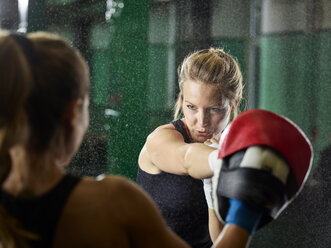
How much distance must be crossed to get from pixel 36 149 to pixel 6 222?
90 millimetres

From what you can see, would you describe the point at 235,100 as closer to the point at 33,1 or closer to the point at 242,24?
the point at 242,24

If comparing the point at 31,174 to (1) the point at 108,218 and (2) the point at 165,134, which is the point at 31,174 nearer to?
(1) the point at 108,218

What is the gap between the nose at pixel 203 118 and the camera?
3.83 feet

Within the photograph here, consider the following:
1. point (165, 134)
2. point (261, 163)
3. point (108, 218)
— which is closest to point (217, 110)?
point (165, 134)

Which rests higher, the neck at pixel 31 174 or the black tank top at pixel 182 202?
the neck at pixel 31 174

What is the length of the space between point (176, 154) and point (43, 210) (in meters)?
0.54

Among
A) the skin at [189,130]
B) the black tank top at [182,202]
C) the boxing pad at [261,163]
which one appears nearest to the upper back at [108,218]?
the boxing pad at [261,163]

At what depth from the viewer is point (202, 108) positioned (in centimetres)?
117

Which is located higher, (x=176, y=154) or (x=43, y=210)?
(x=43, y=210)

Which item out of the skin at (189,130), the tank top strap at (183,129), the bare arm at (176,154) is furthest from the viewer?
the tank top strap at (183,129)

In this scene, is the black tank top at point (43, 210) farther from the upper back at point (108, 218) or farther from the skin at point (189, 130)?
the skin at point (189, 130)

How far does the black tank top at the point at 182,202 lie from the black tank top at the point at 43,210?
612 millimetres

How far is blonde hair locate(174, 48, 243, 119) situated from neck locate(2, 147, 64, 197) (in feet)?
2.20

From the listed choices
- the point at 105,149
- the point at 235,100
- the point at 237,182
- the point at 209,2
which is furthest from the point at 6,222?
the point at 209,2
